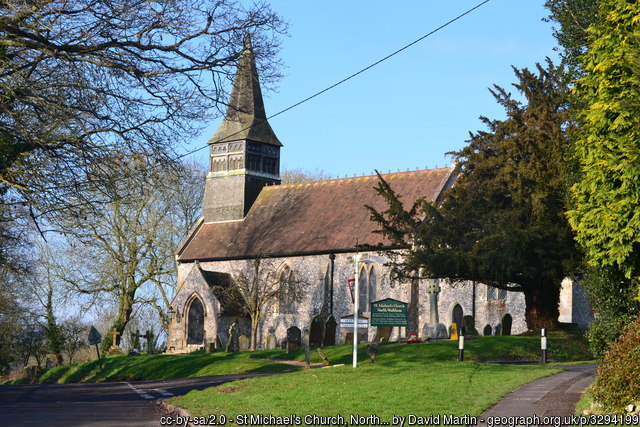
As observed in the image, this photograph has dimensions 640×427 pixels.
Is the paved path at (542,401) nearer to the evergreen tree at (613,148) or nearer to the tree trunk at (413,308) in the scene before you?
the evergreen tree at (613,148)

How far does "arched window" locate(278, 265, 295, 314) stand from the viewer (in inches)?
1831

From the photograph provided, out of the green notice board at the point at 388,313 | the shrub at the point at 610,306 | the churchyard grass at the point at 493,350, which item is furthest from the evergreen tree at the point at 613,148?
the churchyard grass at the point at 493,350

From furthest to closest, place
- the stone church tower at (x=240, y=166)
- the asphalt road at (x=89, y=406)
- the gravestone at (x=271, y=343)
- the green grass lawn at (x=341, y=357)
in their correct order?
the stone church tower at (x=240, y=166) → the gravestone at (x=271, y=343) → the green grass lawn at (x=341, y=357) → the asphalt road at (x=89, y=406)

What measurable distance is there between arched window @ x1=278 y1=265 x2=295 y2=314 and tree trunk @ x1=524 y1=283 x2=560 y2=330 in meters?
17.3

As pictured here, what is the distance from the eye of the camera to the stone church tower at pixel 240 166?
53250 millimetres

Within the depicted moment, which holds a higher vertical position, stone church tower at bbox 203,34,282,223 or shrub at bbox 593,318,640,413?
stone church tower at bbox 203,34,282,223

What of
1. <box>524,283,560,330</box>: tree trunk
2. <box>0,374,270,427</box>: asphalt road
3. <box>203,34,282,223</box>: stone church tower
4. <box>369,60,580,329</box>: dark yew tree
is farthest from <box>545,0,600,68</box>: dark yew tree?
<box>203,34,282,223</box>: stone church tower

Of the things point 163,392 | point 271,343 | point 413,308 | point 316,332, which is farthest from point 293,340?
point 163,392

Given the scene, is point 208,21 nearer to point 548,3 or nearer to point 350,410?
point 350,410

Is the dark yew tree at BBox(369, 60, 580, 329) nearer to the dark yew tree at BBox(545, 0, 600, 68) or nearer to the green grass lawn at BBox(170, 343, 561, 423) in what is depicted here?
the dark yew tree at BBox(545, 0, 600, 68)

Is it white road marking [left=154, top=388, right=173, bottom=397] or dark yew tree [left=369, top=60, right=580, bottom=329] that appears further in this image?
dark yew tree [left=369, top=60, right=580, bottom=329]

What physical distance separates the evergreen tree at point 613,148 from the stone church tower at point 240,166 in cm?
3698

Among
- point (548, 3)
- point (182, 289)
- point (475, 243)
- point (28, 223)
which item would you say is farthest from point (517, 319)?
point (28, 223)

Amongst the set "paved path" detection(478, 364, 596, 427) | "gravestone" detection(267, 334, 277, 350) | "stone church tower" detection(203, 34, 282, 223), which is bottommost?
"gravestone" detection(267, 334, 277, 350)
